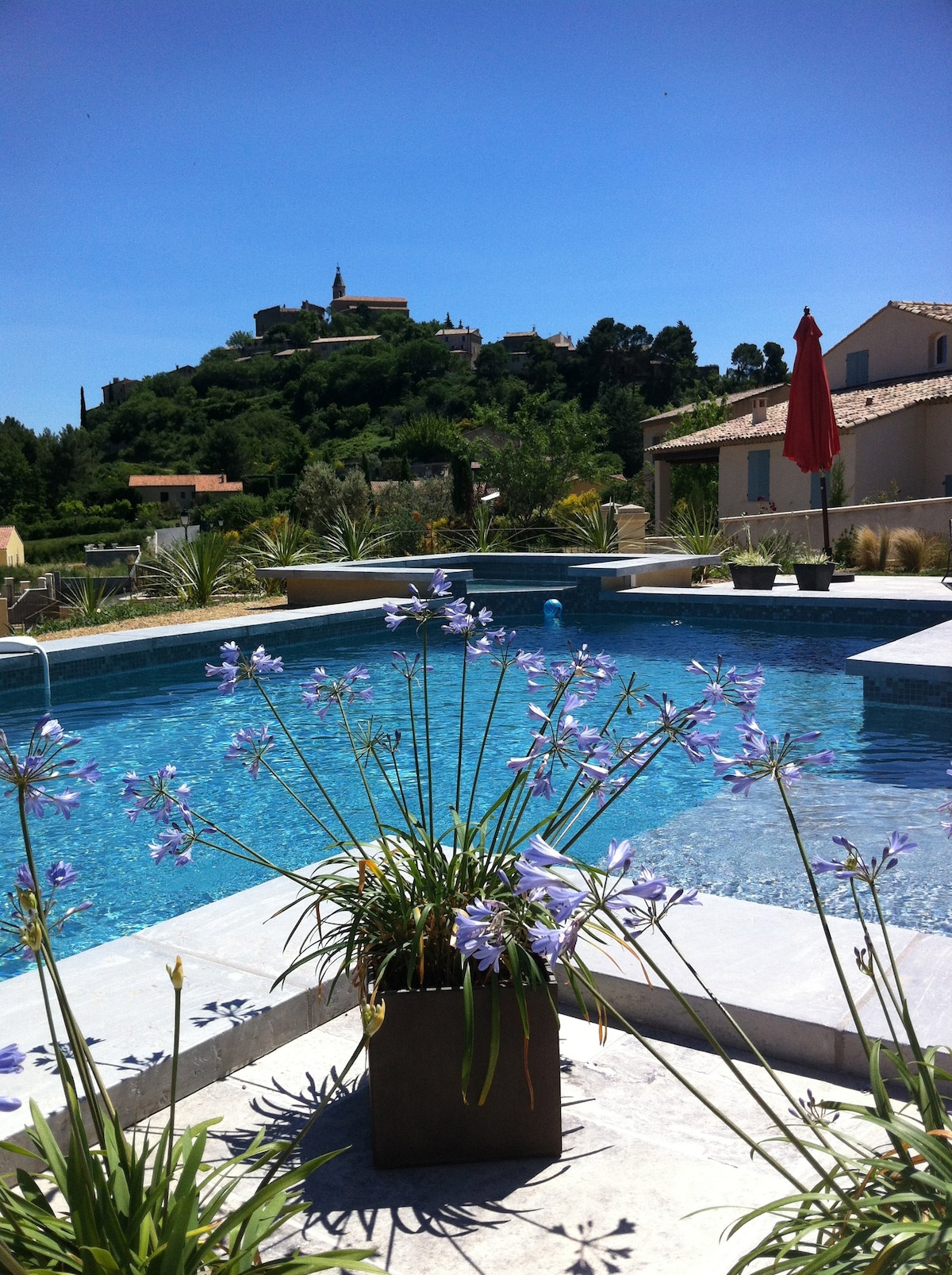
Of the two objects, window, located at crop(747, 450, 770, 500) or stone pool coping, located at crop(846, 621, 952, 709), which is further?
window, located at crop(747, 450, 770, 500)

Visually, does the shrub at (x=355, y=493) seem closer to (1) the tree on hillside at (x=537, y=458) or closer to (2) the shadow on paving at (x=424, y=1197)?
(1) the tree on hillside at (x=537, y=458)

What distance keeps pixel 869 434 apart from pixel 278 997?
75.8 ft

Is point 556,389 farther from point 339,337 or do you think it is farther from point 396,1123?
point 396,1123

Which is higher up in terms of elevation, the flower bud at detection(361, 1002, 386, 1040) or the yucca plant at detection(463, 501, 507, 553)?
the yucca plant at detection(463, 501, 507, 553)

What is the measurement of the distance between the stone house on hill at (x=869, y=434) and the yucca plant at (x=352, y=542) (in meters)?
10.3

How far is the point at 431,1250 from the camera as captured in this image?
60.4 inches

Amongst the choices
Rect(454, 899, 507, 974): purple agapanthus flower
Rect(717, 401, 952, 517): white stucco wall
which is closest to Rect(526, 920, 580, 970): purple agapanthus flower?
Rect(454, 899, 507, 974): purple agapanthus flower

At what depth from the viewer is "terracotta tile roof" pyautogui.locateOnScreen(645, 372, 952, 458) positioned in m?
23.0

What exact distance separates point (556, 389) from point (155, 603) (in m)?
56.5

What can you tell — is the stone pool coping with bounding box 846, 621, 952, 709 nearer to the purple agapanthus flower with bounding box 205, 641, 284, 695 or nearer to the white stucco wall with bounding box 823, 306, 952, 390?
the purple agapanthus flower with bounding box 205, 641, 284, 695

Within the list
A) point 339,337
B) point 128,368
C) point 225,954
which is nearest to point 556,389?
point 339,337

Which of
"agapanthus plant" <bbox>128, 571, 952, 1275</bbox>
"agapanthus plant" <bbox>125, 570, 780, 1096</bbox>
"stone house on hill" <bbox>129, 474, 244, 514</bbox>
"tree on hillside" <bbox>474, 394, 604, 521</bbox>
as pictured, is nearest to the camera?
"agapanthus plant" <bbox>128, 571, 952, 1275</bbox>

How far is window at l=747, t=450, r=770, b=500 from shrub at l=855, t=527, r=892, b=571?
28.9ft

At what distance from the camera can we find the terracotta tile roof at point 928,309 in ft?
85.5
